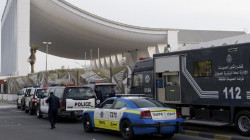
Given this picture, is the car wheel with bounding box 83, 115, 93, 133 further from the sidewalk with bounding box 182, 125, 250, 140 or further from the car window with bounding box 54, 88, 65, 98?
the car window with bounding box 54, 88, 65, 98

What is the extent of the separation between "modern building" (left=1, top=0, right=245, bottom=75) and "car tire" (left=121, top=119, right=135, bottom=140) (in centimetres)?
5255

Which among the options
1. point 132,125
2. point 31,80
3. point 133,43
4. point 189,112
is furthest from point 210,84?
point 133,43

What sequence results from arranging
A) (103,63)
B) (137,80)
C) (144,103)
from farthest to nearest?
(103,63)
(137,80)
(144,103)

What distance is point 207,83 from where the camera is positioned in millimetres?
14250

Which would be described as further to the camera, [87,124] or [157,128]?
[87,124]

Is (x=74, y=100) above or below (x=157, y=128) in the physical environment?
above

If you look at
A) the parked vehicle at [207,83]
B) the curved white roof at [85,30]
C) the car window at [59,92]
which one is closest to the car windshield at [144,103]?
the parked vehicle at [207,83]

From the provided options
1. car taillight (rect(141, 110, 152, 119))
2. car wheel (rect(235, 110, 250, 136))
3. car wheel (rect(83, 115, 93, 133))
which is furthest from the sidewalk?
car wheel (rect(83, 115, 93, 133))

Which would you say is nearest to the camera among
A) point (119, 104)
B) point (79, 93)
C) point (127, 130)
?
point (127, 130)

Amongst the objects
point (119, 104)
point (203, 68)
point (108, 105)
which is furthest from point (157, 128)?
point (203, 68)

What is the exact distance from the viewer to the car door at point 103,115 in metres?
13.6

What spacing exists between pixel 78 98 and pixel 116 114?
644cm

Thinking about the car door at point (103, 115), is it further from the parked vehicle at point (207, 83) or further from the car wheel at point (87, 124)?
the parked vehicle at point (207, 83)

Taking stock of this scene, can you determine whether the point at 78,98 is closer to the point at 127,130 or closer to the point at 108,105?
the point at 108,105
